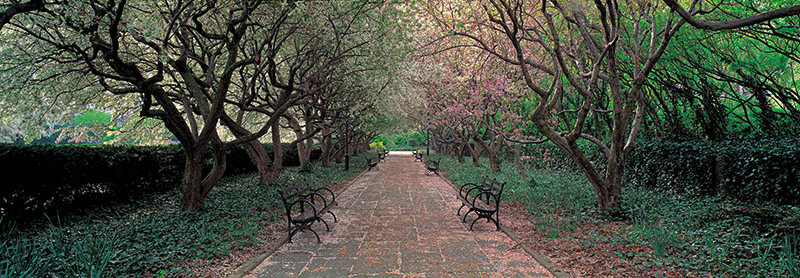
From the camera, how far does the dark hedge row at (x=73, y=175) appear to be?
6.33m

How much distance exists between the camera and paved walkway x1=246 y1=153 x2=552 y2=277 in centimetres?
450

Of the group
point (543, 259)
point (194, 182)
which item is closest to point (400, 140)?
point (194, 182)

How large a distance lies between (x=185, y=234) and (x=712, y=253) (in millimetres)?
6952

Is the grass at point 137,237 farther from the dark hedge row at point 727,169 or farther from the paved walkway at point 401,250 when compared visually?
the dark hedge row at point 727,169

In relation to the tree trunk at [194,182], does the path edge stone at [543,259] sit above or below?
below

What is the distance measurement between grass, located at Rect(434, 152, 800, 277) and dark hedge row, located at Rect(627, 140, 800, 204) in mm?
307

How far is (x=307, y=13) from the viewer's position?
7.76 metres

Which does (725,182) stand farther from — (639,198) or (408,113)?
(408,113)

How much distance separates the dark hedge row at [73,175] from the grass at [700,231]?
878 cm

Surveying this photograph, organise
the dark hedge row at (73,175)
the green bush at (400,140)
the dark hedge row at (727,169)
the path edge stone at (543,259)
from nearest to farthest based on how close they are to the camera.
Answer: the path edge stone at (543,259)
the dark hedge row at (727,169)
the dark hedge row at (73,175)
the green bush at (400,140)

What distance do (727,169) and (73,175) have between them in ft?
41.1

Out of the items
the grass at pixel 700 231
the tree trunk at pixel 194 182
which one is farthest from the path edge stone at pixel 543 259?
the tree trunk at pixel 194 182

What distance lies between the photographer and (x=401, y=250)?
5.33 metres

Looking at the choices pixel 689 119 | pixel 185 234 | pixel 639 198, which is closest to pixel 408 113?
pixel 689 119
